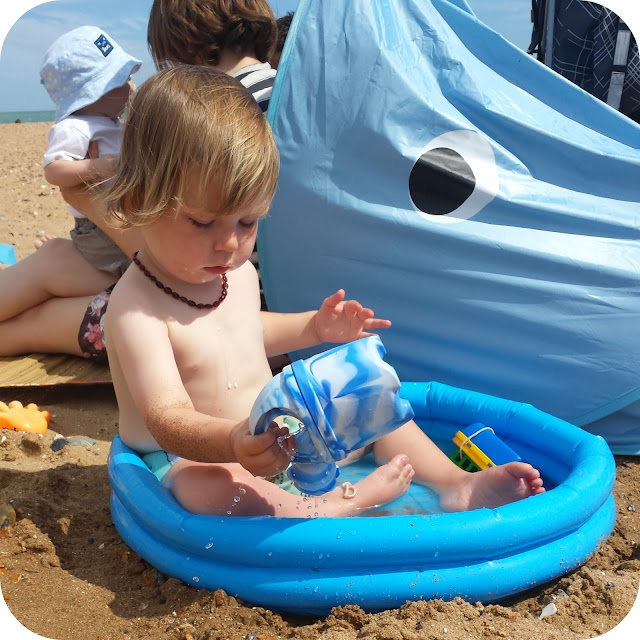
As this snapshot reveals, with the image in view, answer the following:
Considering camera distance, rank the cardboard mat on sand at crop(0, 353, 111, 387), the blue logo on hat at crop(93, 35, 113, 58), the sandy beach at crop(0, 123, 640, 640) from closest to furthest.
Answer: the sandy beach at crop(0, 123, 640, 640)
the cardboard mat on sand at crop(0, 353, 111, 387)
the blue logo on hat at crop(93, 35, 113, 58)

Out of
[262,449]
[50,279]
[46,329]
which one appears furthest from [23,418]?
[262,449]

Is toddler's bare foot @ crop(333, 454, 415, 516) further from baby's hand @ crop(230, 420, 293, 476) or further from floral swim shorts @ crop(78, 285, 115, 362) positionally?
floral swim shorts @ crop(78, 285, 115, 362)

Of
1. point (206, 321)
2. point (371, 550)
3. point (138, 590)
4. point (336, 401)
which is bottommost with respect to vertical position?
point (138, 590)

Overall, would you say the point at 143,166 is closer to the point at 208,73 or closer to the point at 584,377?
the point at 208,73

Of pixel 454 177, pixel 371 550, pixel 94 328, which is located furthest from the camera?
pixel 94 328

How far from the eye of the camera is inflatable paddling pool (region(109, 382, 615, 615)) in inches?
71.4

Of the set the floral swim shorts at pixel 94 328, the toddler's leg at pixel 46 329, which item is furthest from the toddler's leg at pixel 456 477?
the toddler's leg at pixel 46 329

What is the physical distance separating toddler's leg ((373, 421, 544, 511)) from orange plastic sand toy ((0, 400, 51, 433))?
121 centimetres

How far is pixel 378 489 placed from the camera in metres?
2.15

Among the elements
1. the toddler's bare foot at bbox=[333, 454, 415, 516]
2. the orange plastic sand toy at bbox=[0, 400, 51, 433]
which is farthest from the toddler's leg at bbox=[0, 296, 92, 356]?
the toddler's bare foot at bbox=[333, 454, 415, 516]

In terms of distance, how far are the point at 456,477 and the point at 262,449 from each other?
848 millimetres

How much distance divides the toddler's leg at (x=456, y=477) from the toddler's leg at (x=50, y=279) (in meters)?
1.57

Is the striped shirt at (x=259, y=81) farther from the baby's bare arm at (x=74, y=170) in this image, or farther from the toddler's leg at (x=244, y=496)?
the toddler's leg at (x=244, y=496)

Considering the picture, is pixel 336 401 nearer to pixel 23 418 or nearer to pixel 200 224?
pixel 200 224
